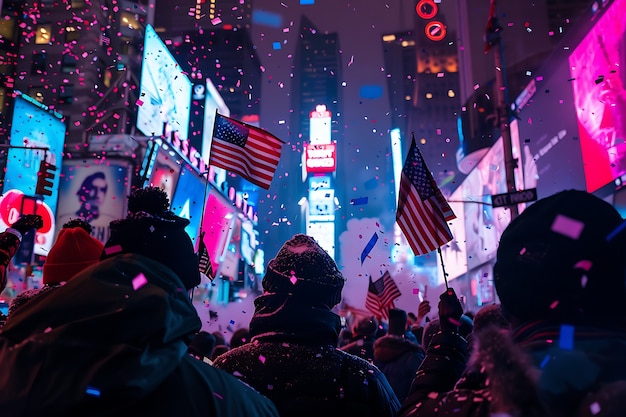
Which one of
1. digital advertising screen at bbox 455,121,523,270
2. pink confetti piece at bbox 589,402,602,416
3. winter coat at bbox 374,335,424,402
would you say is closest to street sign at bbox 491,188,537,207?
winter coat at bbox 374,335,424,402

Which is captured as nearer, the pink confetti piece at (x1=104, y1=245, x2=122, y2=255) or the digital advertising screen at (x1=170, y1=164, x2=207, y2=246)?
the pink confetti piece at (x1=104, y1=245, x2=122, y2=255)

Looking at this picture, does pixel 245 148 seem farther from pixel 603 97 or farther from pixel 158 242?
pixel 603 97

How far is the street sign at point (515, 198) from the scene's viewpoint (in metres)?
11.8

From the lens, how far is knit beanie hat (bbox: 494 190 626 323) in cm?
183

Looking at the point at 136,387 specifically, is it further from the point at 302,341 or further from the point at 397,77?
the point at 397,77

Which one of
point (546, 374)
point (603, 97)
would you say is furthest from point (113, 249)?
point (603, 97)

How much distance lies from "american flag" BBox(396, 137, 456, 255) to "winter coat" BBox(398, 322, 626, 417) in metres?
3.78

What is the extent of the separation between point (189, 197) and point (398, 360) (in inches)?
1238

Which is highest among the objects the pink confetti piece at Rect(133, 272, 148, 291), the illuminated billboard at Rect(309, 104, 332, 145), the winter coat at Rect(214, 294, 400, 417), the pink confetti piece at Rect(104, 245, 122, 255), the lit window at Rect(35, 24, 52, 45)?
the illuminated billboard at Rect(309, 104, 332, 145)

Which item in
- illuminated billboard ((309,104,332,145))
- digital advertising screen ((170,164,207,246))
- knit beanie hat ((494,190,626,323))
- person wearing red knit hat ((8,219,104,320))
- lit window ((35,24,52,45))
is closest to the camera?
knit beanie hat ((494,190,626,323))

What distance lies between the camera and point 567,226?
1940mm

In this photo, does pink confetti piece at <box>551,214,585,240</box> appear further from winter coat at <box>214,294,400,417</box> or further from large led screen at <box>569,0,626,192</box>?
large led screen at <box>569,0,626,192</box>

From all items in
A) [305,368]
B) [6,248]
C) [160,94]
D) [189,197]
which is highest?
[160,94]

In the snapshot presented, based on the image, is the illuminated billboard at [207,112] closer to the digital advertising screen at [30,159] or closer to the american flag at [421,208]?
the digital advertising screen at [30,159]
